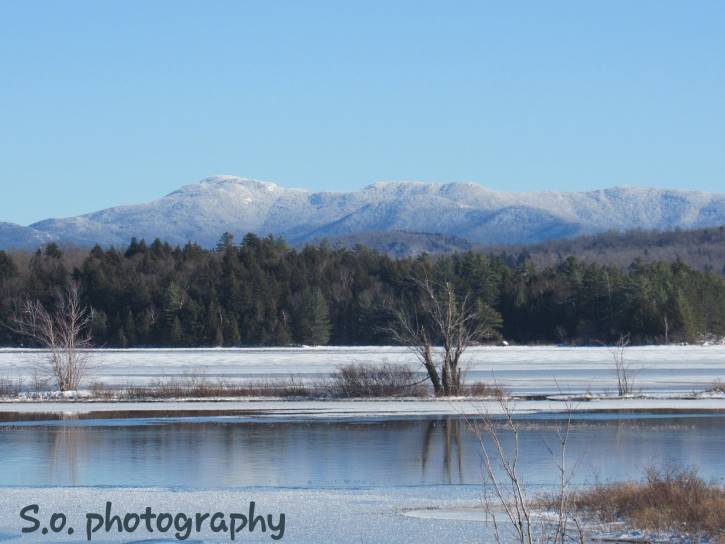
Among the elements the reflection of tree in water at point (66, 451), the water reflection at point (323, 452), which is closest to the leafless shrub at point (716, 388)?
the water reflection at point (323, 452)

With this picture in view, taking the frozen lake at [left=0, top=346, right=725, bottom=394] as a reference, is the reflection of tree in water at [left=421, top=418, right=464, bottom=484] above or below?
below

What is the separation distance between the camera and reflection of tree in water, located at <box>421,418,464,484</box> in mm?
21141

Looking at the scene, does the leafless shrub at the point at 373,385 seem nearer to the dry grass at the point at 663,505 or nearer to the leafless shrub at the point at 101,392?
the leafless shrub at the point at 101,392

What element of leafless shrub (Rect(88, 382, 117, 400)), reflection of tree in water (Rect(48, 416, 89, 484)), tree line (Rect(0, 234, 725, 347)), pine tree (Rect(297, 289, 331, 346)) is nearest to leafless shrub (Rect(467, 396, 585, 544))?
reflection of tree in water (Rect(48, 416, 89, 484))

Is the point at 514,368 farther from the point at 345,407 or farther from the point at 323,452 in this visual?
the point at 323,452

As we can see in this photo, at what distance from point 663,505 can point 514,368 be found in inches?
1819

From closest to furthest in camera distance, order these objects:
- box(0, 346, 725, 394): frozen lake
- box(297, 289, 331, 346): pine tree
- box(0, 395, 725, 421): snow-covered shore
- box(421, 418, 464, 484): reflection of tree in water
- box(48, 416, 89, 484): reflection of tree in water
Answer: box(48, 416, 89, 484): reflection of tree in water < box(421, 418, 464, 484): reflection of tree in water < box(0, 395, 725, 421): snow-covered shore < box(0, 346, 725, 394): frozen lake < box(297, 289, 331, 346): pine tree

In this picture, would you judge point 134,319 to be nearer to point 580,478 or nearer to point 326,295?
point 326,295

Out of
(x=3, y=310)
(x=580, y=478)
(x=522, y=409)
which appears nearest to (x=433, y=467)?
(x=580, y=478)

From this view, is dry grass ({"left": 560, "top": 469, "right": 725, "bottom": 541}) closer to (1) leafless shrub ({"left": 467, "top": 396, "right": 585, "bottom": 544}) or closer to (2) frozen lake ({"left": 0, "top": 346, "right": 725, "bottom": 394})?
(1) leafless shrub ({"left": 467, "top": 396, "right": 585, "bottom": 544})

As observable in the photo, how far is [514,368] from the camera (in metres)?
61.3

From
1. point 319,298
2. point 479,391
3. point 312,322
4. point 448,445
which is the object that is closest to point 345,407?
point 479,391

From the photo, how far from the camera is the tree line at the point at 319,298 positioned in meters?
107

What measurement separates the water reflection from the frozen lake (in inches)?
462
